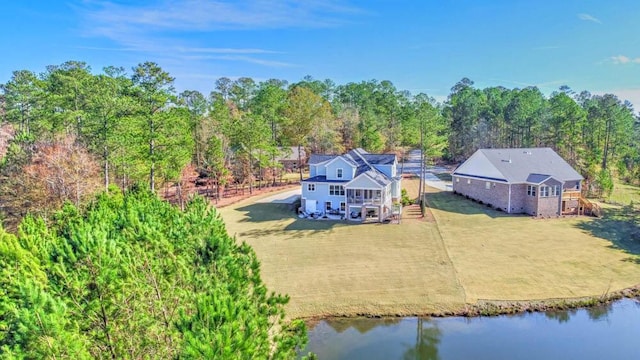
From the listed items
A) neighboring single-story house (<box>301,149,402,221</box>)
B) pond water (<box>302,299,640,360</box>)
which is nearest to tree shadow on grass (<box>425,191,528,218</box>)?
neighboring single-story house (<box>301,149,402,221</box>)

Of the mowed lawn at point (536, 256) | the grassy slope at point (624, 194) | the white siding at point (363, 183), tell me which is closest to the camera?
the mowed lawn at point (536, 256)

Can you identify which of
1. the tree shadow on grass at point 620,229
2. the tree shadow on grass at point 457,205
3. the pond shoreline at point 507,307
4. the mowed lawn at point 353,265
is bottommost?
the pond shoreline at point 507,307

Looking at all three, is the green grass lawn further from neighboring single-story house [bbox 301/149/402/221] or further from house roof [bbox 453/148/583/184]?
house roof [bbox 453/148/583/184]

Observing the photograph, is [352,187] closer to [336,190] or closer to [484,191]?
[336,190]

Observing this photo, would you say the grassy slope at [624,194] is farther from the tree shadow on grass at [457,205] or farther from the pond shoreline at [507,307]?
the pond shoreline at [507,307]

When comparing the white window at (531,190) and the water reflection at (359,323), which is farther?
the white window at (531,190)

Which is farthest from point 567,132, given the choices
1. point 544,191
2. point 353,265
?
point 353,265

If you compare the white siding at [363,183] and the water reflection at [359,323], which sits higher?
the white siding at [363,183]

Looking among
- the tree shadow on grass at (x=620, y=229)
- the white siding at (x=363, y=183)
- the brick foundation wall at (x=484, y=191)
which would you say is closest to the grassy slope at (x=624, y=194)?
the tree shadow on grass at (x=620, y=229)
